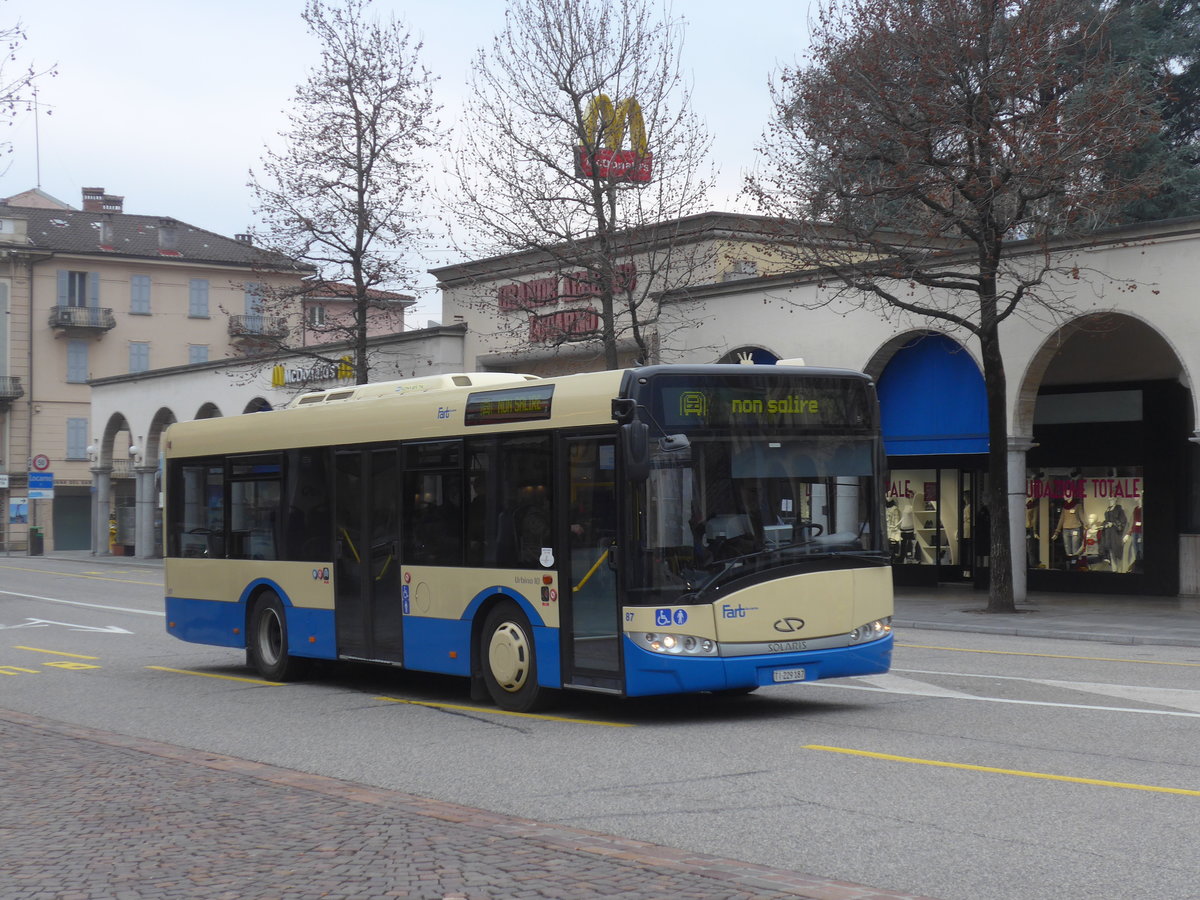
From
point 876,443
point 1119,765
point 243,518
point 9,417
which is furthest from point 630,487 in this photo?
point 9,417

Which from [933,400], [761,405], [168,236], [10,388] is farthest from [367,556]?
[168,236]

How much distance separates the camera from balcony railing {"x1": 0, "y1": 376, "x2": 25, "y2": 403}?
74000mm

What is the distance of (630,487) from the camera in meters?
11.5

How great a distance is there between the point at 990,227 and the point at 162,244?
6558cm

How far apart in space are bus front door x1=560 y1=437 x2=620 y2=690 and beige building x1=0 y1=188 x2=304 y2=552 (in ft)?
204

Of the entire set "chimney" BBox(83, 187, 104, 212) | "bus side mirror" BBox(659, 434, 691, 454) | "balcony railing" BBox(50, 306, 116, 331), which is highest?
"chimney" BBox(83, 187, 104, 212)

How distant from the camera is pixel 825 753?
10.0 meters

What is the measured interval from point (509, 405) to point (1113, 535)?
1778 centimetres

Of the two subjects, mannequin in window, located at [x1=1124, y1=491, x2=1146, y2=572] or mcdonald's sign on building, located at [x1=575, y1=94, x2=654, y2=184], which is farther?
mcdonald's sign on building, located at [x1=575, y1=94, x2=654, y2=184]

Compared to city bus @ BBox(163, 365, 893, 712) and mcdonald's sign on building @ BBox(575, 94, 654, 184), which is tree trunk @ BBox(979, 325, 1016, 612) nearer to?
mcdonald's sign on building @ BBox(575, 94, 654, 184)

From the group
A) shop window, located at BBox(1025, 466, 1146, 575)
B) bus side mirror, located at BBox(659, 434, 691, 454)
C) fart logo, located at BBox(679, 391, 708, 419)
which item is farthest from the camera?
shop window, located at BBox(1025, 466, 1146, 575)

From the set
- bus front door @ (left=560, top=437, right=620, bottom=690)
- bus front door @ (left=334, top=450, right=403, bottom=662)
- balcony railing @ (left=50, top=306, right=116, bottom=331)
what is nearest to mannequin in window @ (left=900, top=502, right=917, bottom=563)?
bus front door @ (left=334, top=450, right=403, bottom=662)

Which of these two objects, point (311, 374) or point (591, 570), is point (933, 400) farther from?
point (311, 374)

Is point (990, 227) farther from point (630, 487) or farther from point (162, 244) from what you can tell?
point (162, 244)
